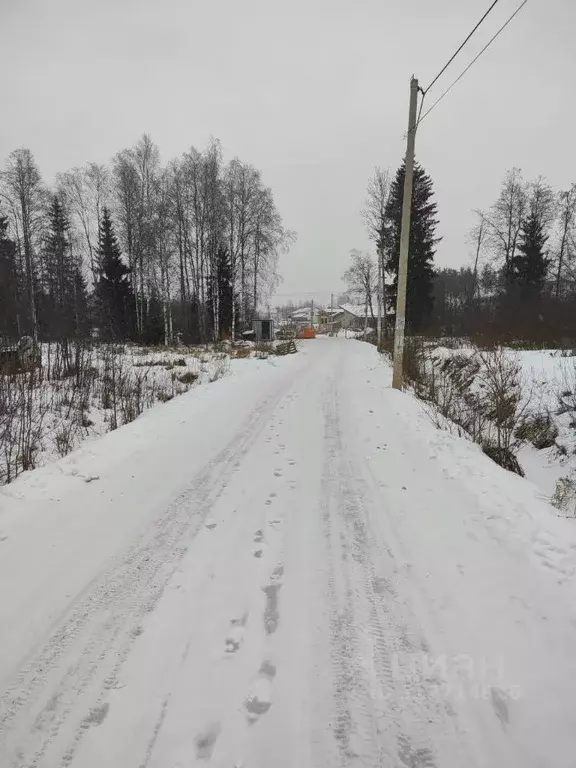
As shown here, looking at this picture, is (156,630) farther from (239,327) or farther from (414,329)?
(239,327)

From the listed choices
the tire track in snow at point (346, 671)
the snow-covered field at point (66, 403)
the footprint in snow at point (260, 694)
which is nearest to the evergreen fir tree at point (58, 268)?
the snow-covered field at point (66, 403)

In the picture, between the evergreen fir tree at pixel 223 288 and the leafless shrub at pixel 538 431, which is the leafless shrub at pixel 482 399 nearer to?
the leafless shrub at pixel 538 431

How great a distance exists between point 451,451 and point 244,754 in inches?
171

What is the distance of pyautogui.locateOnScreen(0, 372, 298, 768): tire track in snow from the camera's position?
5.34 feet

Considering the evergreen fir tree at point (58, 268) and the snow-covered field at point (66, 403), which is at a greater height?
the evergreen fir tree at point (58, 268)

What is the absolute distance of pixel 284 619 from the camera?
224 centimetres

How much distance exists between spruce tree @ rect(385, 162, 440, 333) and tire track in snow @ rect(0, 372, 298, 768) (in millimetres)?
26204

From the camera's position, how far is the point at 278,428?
6.27 metres

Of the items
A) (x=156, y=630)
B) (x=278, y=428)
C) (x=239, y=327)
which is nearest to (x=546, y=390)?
(x=278, y=428)

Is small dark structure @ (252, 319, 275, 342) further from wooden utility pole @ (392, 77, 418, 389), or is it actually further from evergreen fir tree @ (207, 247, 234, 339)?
wooden utility pole @ (392, 77, 418, 389)

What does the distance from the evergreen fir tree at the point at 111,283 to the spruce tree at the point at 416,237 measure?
746 inches

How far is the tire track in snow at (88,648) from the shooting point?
163 cm

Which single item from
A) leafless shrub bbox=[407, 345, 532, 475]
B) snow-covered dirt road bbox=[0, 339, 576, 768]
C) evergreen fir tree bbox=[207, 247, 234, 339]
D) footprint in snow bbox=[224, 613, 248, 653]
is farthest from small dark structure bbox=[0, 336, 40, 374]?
evergreen fir tree bbox=[207, 247, 234, 339]

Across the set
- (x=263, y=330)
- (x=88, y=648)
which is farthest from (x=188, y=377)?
(x=263, y=330)
